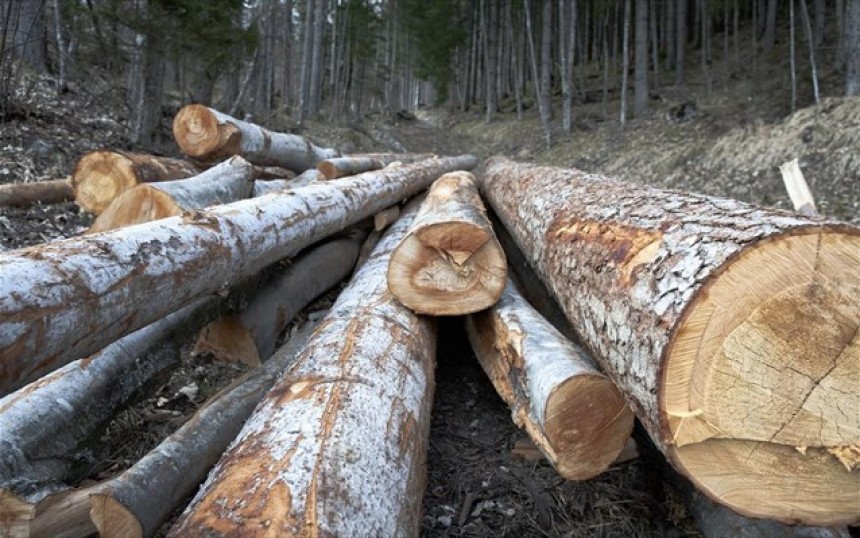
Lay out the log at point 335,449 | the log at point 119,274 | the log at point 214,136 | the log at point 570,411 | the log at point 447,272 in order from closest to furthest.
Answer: the log at point 335,449
the log at point 119,274
the log at point 570,411
the log at point 447,272
the log at point 214,136

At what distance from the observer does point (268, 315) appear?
3797mm

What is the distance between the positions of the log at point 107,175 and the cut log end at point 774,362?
432 centimetres

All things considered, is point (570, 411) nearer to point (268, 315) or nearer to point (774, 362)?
point (774, 362)

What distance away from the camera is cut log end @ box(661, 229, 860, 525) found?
1649mm

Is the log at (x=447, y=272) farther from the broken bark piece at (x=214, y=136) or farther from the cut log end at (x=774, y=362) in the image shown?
the broken bark piece at (x=214, y=136)

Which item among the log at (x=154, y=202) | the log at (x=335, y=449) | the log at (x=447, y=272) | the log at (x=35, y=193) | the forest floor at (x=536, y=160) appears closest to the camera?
the log at (x=335, y=449)

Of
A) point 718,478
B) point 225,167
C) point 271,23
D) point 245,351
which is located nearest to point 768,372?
point 718,478

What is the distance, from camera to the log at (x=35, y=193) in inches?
197

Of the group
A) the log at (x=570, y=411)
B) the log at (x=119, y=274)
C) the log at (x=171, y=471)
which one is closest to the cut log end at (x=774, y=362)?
the log at (x=570, y=411)

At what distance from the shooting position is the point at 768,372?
1680mm

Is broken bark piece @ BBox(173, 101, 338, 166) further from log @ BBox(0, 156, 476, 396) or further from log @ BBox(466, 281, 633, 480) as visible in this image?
log @ BBox(466, 281, 633, 480)

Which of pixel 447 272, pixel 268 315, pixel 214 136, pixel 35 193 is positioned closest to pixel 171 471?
pixel 447 272

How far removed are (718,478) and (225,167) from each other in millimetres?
4208

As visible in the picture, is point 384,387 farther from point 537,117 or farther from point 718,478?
point 537,117
